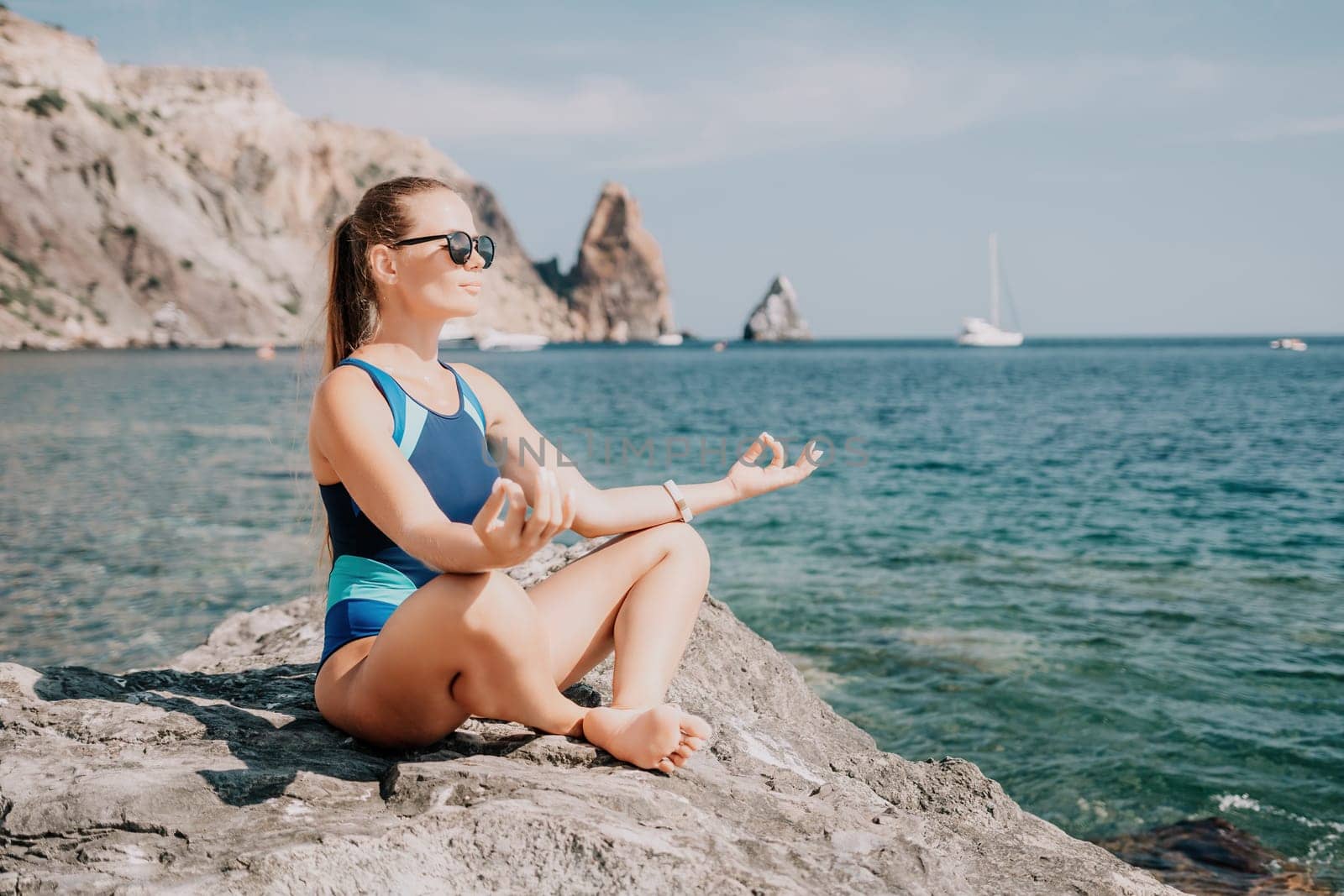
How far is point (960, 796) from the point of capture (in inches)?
140

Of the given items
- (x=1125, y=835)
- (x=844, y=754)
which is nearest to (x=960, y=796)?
(x=844, y=754)

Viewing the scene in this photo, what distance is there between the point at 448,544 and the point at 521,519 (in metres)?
0.33

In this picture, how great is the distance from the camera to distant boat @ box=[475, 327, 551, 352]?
11619 centimetres

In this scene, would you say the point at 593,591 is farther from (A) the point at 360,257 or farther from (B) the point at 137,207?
(B) the point at 137,207

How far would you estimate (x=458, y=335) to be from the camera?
111 m

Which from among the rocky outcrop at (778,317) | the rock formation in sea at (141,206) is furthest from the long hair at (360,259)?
the rocky outcrop at (778,317)

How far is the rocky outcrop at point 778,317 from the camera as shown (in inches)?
6329

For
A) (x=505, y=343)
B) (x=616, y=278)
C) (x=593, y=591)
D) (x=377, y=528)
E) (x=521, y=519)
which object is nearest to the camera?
(x=521, y=519)

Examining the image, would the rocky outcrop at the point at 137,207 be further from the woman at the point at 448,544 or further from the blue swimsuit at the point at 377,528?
the blue swimsuit at the point at 377,528

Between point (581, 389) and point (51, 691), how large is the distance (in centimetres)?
4764

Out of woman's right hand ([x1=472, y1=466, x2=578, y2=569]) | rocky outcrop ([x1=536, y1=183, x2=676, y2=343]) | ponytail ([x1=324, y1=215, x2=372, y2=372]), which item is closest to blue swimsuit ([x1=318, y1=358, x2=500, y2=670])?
ponytail ([x1=324, y1=215, x2=372, y2=372])

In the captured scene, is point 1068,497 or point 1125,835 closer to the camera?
point 1125,835

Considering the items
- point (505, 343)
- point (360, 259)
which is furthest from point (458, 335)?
point (360, 259)

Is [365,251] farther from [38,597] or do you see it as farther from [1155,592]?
[1155,592]
